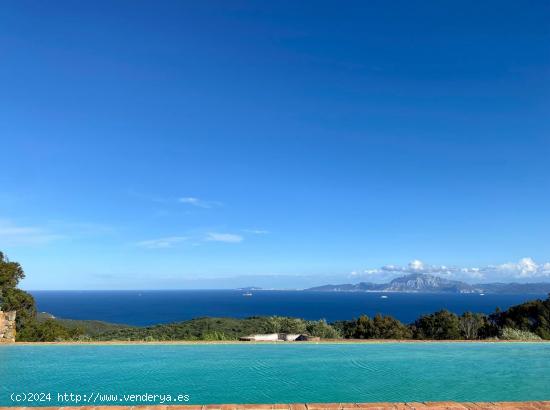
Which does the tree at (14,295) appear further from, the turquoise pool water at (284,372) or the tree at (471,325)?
the tree at (471,325)

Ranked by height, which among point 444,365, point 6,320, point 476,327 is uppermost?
point 6,320

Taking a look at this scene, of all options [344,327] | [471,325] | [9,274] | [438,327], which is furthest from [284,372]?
[471,325]

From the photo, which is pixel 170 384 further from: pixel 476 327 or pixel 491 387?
pixel 476 327

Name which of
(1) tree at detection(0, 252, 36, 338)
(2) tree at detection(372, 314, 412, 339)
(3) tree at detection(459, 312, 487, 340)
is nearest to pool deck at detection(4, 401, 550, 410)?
(1) tree at detection(0, 252, 36, 338)

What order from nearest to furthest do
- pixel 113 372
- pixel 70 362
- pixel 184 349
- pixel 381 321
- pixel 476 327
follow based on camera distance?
1. pixel 113 372
2. pixel 70 362
3. pixel 184 349
4. pixel 381 321
5. pixel 476 327

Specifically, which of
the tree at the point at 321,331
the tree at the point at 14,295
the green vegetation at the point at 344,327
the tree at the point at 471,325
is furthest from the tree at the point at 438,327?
the tree at the point at 14,295

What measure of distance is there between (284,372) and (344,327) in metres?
17.8

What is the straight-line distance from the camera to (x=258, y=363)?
1087 cm

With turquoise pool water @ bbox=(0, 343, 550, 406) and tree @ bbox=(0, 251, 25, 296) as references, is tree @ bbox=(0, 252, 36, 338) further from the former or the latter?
turquoise pool water @ bbox=(0, 343, 550, 406)

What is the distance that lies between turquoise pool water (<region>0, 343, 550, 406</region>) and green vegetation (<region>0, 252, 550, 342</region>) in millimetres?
3000

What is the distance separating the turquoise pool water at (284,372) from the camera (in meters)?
8.27

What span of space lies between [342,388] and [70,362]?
276 inches

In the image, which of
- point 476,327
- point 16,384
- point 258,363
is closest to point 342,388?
point 258,363

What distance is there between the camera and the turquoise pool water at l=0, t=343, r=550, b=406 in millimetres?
8266
